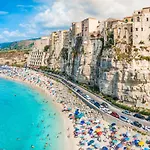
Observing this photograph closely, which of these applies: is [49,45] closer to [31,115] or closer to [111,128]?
[31,115]

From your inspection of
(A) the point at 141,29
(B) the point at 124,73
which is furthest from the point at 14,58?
(B) the point at 124,73

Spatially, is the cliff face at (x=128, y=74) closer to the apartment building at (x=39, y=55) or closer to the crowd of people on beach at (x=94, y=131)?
the crowd of people on beach at (x=94, y=131)

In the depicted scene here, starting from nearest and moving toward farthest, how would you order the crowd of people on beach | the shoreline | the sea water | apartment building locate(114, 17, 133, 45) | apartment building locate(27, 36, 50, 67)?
the crowd of people on beach
the shoreline
the sea water
apartment building locate(114, 17, 133, 45)
apartment building locate(27, 36, 50, 67)

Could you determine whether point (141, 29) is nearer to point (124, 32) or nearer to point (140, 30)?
point (140, 30)

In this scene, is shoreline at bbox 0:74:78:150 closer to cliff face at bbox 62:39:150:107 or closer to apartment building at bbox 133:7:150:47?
cliff face at bbox 62:39:150:107

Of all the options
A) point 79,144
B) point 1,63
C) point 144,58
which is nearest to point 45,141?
point 79,144

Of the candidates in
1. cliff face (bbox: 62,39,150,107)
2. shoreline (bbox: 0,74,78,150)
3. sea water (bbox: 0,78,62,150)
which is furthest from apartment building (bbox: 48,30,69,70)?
cliff face (bbox: 62,39,150,107)

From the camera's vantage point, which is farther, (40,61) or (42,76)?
(40,61)

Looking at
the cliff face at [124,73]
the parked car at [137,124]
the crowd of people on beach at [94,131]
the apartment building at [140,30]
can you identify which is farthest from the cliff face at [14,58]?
the parked car at [137,124]
